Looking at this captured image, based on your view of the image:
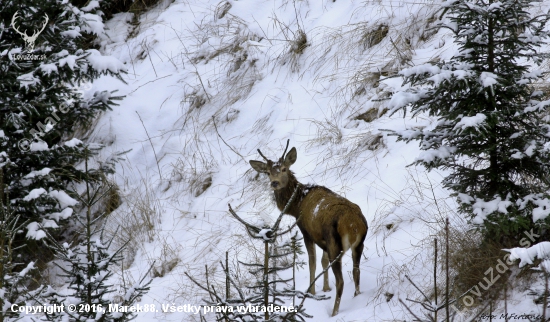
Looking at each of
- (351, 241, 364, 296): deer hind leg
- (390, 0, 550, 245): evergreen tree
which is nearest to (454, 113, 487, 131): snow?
(390, 0, 550, 245): evergreen tree

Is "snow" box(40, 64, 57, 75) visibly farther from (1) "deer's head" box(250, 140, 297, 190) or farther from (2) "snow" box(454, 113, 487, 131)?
(2) "snow" box(454, 113, 487, 131)

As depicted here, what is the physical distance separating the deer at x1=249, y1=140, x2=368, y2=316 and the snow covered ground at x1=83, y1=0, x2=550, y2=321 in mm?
327

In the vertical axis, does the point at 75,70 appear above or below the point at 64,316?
above

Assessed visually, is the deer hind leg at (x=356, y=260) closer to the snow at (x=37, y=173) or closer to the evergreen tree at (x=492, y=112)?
the evergreen tree at (x=492, y=112)

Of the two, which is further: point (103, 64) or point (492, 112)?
point (103, 64)

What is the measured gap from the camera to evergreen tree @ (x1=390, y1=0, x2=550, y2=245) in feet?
13.4

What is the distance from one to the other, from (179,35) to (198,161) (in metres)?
3.84

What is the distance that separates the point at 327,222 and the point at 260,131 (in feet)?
12.9

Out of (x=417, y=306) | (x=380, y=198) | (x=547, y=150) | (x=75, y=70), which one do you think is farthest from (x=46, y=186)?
(x=547, y=150)

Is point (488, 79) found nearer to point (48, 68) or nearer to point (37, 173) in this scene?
point (48, 68)

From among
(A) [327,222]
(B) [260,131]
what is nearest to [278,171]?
(A) [327,222]

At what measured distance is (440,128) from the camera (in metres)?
4.50

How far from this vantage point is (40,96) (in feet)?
24.8

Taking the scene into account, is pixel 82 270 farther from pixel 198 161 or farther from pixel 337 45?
pixel 337 45
